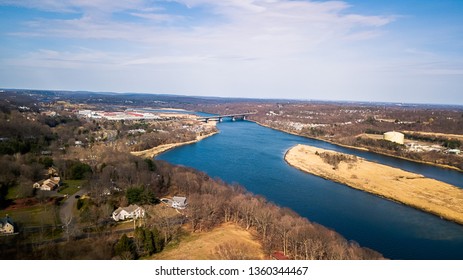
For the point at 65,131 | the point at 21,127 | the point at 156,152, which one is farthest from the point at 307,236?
the point at 65,131

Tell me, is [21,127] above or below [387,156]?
above

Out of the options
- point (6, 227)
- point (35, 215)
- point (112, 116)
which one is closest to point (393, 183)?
point (35, 215)

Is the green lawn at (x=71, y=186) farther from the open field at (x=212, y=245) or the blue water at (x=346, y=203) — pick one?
the blue water at (x=346, y=203)

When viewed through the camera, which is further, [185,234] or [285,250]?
Answer: [185,234]

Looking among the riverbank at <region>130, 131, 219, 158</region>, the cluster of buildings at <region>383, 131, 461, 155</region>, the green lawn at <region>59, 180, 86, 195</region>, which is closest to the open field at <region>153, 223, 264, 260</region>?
the green lawn at <region>59, 180, 86, 195</region>

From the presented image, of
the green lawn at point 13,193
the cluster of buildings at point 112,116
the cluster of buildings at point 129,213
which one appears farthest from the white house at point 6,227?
the cluster of buildings at point 112,116

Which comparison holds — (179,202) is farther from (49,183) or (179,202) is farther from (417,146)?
(417,146)

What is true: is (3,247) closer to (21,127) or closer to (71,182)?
(71,182)

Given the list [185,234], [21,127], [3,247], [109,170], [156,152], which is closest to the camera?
[3,247]
